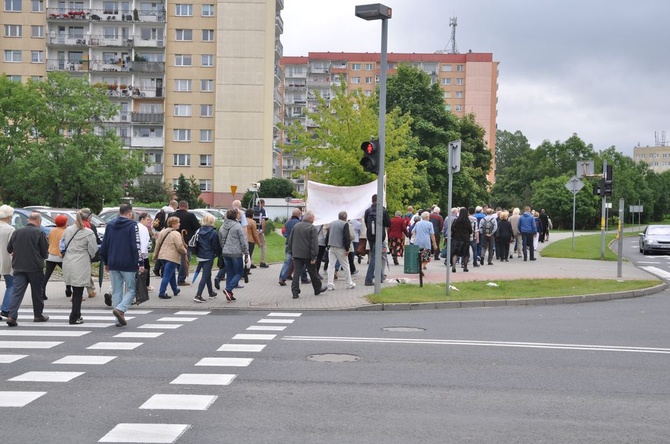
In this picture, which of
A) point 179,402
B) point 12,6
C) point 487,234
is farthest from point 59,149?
point 179,402

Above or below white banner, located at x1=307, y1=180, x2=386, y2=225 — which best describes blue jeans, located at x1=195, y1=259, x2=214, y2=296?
below

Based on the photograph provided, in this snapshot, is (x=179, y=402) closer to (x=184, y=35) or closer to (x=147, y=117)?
(x=147, y=117)

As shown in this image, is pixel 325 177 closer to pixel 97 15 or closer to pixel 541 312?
pixel 541 312

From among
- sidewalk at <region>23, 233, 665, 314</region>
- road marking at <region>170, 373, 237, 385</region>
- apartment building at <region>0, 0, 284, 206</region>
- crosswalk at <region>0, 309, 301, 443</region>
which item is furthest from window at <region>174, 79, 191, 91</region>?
road marking at <region>170, 373, 237, 385</region>

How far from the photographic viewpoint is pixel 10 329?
12.6m

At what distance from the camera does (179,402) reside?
7.41 meters

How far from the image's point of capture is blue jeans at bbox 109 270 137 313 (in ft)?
43.0

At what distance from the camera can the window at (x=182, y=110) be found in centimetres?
8250

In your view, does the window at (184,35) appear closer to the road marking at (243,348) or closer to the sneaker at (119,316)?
the sneaker at (119,316)

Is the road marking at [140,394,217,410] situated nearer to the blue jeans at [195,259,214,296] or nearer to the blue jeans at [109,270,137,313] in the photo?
the blue jeans at [109,270,137,313]

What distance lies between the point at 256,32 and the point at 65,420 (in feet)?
248

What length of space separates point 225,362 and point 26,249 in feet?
16.7

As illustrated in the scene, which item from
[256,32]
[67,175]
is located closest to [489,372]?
[67,175]

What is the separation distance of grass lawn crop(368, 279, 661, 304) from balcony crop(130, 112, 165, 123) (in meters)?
66.2
